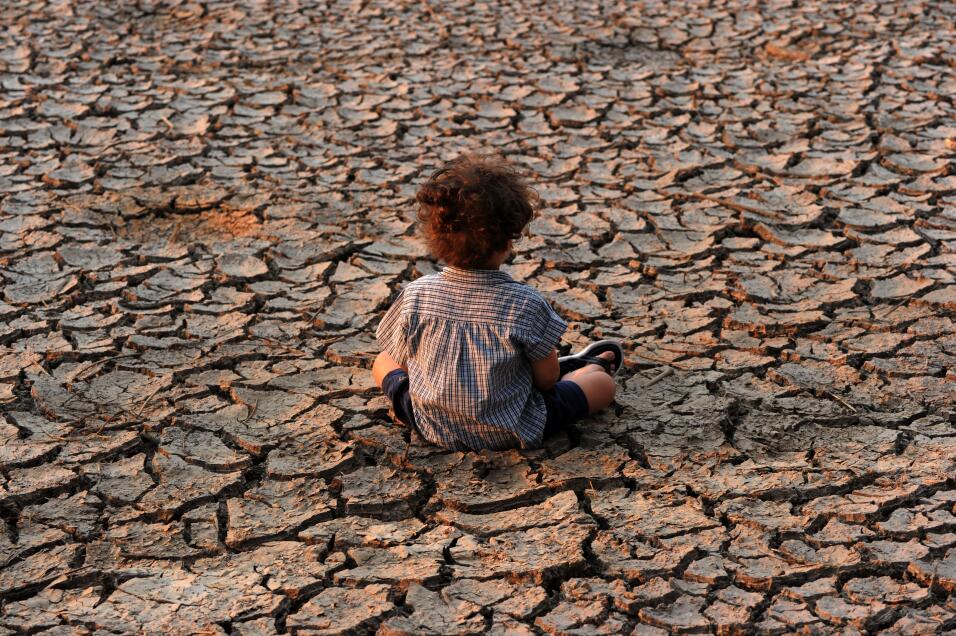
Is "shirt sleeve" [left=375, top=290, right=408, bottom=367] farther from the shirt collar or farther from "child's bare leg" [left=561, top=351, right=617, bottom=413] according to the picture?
"child's bare leg" [left=561, top=351, right=617, bottom=413]

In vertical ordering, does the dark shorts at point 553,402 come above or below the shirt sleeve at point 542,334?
below

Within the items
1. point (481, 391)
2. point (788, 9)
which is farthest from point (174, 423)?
point (788, 9)

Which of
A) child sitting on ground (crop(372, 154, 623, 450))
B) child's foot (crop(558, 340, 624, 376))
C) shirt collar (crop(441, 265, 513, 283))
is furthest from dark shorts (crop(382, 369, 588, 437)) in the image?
shirt collar (crop(441, 265, 513, 283))

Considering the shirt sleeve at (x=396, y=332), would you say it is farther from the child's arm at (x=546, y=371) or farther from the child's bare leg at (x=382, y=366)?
the child's arm at (x=546, y=371)

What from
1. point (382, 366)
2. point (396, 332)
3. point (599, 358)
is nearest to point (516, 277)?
point (599, 358)

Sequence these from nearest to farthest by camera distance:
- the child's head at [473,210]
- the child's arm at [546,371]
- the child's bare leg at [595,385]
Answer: the child's head at [473,210] → the child's arm at [546,371] → the child's bare leg at [595,385]

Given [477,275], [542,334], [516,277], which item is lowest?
[516,277]

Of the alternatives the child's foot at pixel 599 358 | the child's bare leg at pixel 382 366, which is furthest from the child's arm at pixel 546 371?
the child's bare leg at pixel 382 366

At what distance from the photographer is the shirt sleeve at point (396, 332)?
9.70 ft

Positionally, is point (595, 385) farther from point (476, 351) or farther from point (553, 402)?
point (476, 351)

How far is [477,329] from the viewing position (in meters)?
2.86

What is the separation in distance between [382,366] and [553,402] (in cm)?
49

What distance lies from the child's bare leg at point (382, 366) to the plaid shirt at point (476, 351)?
16 cm

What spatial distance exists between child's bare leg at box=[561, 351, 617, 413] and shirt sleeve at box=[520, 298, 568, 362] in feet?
0.78
